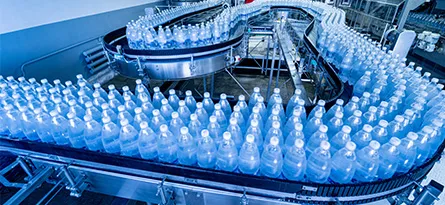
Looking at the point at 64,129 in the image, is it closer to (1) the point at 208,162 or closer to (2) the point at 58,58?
(1) the point at 208,162

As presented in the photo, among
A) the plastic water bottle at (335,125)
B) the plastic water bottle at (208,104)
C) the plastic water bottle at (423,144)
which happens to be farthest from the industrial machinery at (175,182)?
the plastic water bottle at (208,104)

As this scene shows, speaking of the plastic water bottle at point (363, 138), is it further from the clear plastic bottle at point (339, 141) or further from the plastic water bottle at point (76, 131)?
the plastic water bottle at point (76, 131)

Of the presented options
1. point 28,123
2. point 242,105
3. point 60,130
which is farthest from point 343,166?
point 28,123

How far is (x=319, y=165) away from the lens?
25.5 inches

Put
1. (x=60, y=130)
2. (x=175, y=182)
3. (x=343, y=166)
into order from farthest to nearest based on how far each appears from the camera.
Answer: (x=60, y=130) → (x=175, y=182) → (x=343, y=166)

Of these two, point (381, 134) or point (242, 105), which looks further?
point (242, 105)

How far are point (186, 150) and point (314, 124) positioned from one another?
0.50 metres

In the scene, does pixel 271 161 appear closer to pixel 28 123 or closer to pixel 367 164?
pixel 367 164

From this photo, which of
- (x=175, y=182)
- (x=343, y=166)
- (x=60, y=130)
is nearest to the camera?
(x=343, y=166)

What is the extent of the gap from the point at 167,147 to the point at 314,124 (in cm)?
57

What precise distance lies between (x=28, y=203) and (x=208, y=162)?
190 cm

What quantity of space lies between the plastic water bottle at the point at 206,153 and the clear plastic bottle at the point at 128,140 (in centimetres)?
25

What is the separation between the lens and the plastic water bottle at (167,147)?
2.40 ft

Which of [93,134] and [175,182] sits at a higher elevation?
[93,134]
